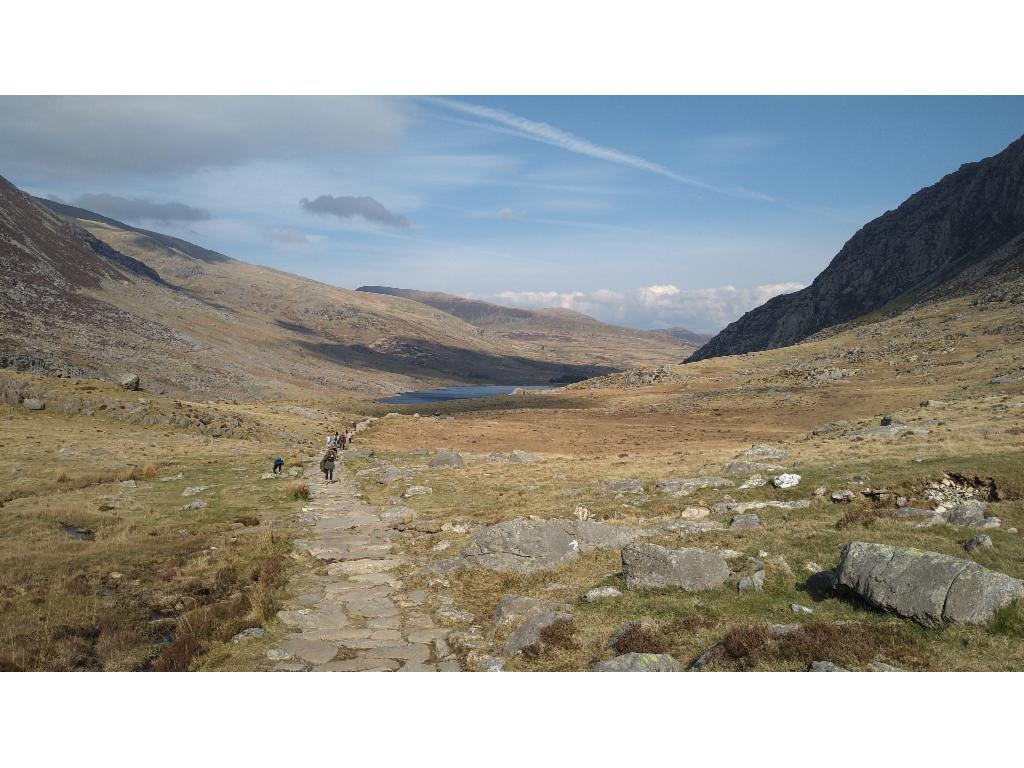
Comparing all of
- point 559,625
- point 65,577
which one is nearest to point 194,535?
point 65,577

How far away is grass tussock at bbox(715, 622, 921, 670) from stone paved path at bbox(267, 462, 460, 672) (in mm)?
5066

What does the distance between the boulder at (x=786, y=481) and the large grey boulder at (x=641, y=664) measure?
15350 millimetres

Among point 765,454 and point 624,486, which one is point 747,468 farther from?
point 624,486

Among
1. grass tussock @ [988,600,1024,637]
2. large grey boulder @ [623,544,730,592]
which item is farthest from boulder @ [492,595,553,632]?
grass tussock @ [988,600,1024,637]

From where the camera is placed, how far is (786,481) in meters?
22.2

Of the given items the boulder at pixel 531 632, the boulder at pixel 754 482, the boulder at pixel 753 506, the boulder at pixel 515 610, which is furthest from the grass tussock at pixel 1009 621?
the boulder at pixel 754 482

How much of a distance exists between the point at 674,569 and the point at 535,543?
4477mm

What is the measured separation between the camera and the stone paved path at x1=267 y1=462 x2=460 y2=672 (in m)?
10.7

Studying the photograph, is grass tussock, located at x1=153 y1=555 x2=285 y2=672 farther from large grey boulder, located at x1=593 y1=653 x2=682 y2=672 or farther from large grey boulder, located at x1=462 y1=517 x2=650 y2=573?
large grey boulder, located at x1=593 y1=653 x2=682 y2=672

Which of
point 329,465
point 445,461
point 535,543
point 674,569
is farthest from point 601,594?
point 445,461

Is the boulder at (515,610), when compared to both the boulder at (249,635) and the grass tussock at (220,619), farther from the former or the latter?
the grass tussock at (220,619)

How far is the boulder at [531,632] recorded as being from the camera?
1048 centimetres

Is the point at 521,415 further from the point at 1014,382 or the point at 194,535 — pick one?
the point at 194,535

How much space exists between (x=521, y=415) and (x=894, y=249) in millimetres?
185396
